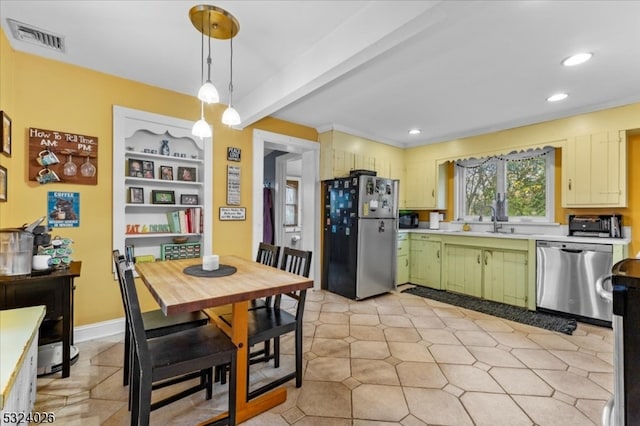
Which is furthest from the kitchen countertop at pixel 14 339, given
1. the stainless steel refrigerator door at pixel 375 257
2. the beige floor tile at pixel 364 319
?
the stainless steel refrigerator door at pixel 375 257

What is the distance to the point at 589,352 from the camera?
8.03 ft

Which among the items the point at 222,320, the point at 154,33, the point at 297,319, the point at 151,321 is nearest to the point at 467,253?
the point at 297,319

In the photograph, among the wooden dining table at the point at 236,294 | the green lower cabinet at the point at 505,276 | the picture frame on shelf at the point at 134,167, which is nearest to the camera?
the wooden dining table at the point at 236,294

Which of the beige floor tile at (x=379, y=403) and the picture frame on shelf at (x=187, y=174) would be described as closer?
the beige floor tile at (x=379, y=403)

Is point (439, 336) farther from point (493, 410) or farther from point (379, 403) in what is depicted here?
point (379, 403)

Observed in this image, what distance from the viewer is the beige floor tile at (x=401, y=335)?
8.85 feet

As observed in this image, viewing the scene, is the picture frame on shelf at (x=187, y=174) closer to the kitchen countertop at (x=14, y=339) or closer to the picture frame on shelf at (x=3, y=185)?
the picture frame on shelf at (x=3, y=185)

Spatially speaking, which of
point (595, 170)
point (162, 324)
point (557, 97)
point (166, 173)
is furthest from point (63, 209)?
point (595, 170)

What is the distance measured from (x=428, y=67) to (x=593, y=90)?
1.87 m

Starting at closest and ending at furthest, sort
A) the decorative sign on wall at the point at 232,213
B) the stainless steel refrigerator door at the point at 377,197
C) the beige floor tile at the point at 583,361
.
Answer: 1. the beige floor tile at the point at 583,361
2. the decorative sign on wall at the point at 232,213
3. the stainless steel refrigerator door at the point at 377,197

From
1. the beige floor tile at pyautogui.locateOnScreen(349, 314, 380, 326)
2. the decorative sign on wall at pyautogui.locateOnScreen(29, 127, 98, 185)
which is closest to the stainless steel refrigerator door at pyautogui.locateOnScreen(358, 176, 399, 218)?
the beige floor tile at pyautogui.locateOnScreen(349, 314, 380, 326)

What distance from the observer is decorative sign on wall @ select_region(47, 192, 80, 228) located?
8.07 ft

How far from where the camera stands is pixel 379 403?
1.80 m

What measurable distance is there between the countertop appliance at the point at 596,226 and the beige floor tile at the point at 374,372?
9.67 feet
